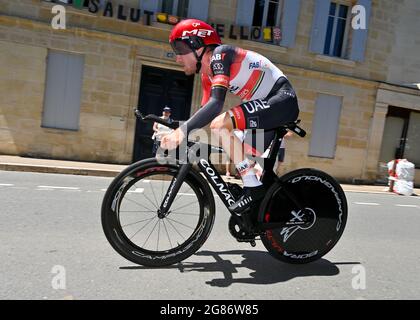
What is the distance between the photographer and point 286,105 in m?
3.21

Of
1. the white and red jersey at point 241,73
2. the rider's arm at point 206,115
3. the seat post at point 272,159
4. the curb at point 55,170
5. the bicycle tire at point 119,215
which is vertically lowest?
the curb at point 55,170

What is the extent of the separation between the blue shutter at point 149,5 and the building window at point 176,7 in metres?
0.42

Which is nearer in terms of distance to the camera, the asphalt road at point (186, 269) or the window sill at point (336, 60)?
the asphalt road at point (186, 269)

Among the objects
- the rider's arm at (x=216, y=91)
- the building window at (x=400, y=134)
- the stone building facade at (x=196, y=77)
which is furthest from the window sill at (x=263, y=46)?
the rider's arm at (x=216, y=91)

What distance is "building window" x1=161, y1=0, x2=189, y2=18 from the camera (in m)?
12.3

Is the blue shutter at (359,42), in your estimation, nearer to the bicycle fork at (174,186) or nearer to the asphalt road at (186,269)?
the asphalt road at (186,269)

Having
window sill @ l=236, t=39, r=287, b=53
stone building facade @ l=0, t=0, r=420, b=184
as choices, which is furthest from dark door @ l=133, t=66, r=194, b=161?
→ window sill @ l=236, t=39, r=287, b=53

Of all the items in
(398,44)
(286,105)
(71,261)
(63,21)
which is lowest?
(71,261)

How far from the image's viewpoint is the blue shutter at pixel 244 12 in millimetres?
12403
